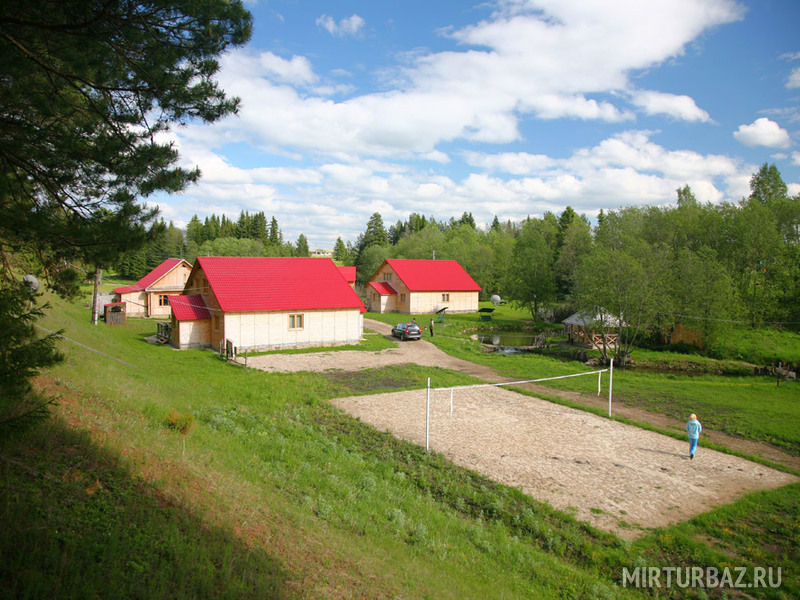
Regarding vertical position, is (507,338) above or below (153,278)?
below

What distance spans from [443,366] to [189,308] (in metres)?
17.2

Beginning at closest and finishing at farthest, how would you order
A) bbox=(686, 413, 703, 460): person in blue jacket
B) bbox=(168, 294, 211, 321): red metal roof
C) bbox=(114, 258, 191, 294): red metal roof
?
1. bbox=(686, 413, 703, 460): person in blue jacket
2. bbox=(168, 294, 211, 321): red metal roof
3. bbox=(114, 258, 191, 294): red metal roof

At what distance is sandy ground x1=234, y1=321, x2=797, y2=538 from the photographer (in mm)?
10578

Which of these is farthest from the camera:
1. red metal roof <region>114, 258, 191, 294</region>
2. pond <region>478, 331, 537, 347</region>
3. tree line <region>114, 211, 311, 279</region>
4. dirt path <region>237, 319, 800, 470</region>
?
tree line <region>114, 211, 311, 279</region>

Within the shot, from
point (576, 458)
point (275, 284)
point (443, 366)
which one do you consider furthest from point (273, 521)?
point (275, 284)

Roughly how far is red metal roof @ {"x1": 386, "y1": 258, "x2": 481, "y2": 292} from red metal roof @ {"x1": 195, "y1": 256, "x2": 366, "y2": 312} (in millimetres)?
19926

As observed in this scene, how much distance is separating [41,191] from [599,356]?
3361cm

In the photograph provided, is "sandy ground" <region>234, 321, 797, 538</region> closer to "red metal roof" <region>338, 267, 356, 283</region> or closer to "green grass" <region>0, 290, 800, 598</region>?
"green grass" <region>0, 290, 800, 598</region>

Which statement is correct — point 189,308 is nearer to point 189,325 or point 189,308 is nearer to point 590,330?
point 189,325

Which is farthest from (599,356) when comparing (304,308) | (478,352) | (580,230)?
(580,230)

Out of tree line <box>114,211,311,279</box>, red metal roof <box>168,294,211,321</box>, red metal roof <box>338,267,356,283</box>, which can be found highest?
tree line <box>114,211,311,279</box>

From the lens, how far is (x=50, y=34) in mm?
6535

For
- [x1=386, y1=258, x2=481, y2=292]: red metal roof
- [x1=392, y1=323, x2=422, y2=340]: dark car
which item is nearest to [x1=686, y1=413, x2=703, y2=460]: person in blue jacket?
[x1=392, y1=323, x2=422, y2=340]: dark car

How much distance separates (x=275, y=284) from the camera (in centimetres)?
3241
